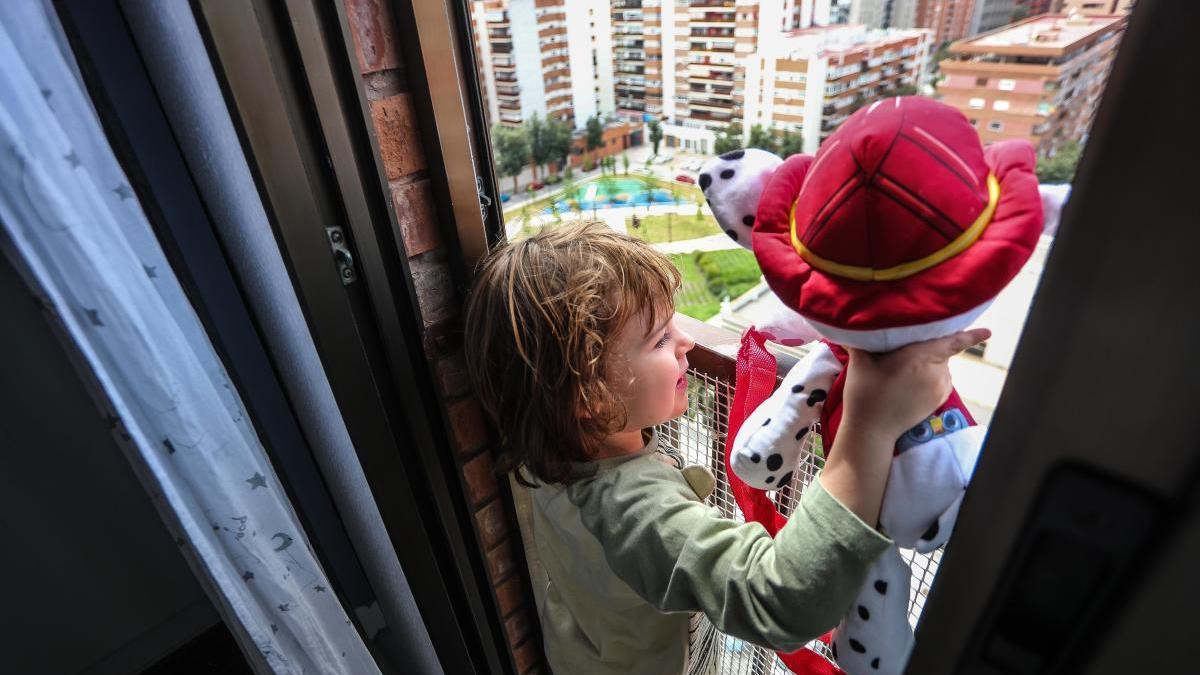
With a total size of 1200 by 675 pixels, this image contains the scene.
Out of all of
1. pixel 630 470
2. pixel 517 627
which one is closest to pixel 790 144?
pixel 630 470

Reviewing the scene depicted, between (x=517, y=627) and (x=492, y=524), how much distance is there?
0.85 feet

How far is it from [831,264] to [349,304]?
0.53 m

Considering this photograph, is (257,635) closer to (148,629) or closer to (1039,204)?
(148,629)

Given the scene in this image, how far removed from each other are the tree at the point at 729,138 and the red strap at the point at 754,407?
7.1 inches

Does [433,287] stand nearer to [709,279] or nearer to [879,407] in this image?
[709,279]

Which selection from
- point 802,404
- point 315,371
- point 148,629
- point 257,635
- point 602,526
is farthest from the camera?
point 148,629

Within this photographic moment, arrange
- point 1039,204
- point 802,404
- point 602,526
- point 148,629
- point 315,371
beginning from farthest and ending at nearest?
point 148,629 → point 315,371 → point 602,526 → point 802,404 → point 1039,204

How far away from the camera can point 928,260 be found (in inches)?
15.2

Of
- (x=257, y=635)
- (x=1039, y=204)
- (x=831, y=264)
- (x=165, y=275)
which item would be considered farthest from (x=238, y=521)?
(x=1039, y=204)

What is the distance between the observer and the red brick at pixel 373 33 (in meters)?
0.61

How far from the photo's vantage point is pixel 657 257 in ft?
2.40

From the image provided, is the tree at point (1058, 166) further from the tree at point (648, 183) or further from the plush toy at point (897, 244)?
the tree at point (648, 183)

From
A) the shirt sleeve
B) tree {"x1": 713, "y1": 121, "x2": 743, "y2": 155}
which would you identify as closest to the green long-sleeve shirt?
the shirt sleeve

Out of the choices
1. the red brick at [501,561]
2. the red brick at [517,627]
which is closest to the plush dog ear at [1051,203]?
the red brick at [501,561]
